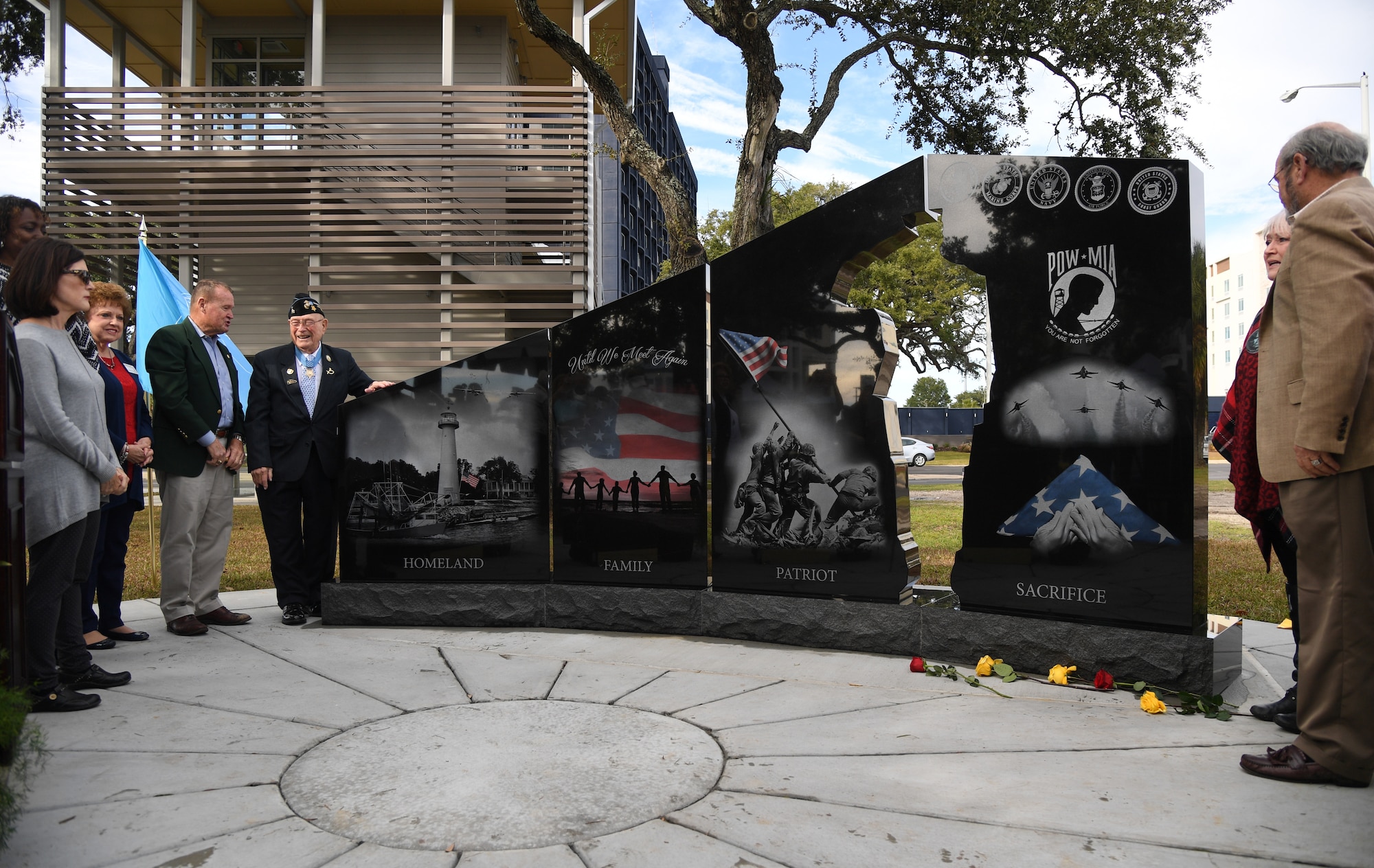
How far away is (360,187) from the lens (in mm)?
15102


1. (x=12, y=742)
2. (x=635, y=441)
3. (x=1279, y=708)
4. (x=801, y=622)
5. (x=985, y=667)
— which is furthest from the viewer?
(x=635, y=441)

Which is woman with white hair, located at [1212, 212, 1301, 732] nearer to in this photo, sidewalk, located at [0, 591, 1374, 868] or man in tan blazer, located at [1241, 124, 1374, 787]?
sidewalk, located at [0, 591, 1374, 868]

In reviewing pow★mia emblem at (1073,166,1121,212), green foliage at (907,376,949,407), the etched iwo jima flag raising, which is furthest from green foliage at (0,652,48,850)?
green foliage at (907,376,949,407)

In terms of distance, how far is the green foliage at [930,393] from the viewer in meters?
92.9

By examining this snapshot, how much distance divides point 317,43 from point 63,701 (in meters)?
14.3

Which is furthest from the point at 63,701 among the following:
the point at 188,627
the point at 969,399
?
the point at 969,399

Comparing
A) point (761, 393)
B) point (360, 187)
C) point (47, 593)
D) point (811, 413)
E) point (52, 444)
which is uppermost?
point (360, 187)

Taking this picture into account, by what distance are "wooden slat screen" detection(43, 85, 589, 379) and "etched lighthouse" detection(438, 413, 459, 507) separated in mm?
9128

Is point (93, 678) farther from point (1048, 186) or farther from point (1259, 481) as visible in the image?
point (1259, 481)

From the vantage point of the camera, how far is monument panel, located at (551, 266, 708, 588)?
17.6ft

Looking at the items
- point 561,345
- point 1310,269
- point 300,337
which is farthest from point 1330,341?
point 300,337

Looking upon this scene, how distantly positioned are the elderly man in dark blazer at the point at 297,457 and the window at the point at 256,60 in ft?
45.5

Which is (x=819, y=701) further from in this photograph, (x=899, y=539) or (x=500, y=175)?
(x=500, y=175)

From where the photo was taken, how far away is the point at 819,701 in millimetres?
3982
